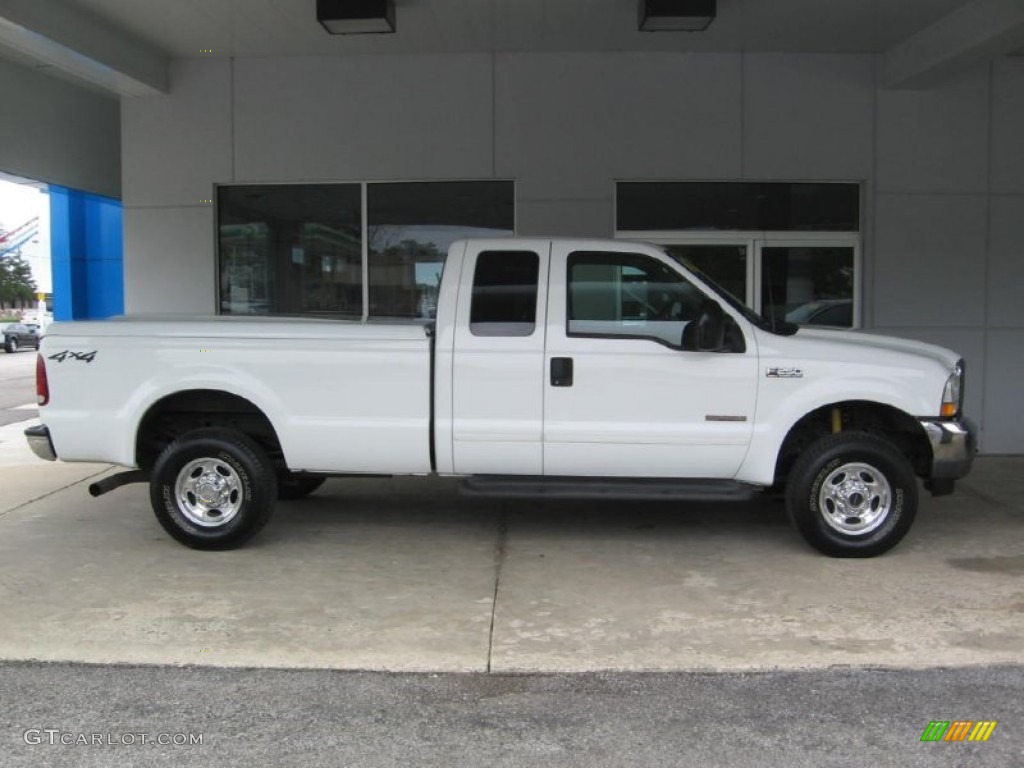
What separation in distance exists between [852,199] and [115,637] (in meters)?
8.65

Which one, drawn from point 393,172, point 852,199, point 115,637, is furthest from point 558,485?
point 852,199

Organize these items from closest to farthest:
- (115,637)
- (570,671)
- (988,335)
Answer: (570,671), (115,637), (988,335)

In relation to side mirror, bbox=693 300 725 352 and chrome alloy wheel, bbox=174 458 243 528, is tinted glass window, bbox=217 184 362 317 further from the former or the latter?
side mirror, bbox=693 300 725 352

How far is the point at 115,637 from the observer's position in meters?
4.74

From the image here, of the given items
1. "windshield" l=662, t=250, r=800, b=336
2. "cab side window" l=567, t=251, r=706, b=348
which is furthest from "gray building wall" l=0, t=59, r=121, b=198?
"windshield" l=662, t=250, r=800, b=336

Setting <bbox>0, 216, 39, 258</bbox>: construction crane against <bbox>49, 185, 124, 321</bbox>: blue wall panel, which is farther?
<bbox>0, 216, 39, 258</bbox>: construction crane

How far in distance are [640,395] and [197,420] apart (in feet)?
10.5

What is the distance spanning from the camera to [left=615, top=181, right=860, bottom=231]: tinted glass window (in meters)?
9.92

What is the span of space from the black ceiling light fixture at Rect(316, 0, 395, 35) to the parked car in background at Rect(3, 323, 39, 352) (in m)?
35.4

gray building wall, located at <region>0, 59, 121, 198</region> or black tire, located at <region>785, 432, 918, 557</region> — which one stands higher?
gray building wall, located at <region>0, 59, 121, 198</region>

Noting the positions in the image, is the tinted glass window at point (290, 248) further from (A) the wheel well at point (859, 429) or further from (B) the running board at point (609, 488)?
(A) the wheel well at point (859, 429)

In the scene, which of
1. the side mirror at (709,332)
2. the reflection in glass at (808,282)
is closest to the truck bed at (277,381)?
the side mirror at (709,332)

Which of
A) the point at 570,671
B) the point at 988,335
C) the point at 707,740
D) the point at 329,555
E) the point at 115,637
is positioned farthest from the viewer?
the point at 988,335

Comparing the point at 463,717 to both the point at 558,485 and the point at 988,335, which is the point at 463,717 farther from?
the point at 988,335
